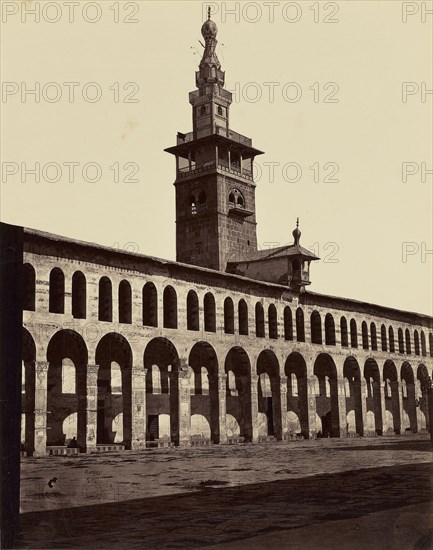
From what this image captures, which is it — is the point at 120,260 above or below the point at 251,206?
below

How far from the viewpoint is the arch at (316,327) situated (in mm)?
41062

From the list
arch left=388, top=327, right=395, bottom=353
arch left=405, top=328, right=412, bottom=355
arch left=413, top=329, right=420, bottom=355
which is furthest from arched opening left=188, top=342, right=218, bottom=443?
arch left=413, top=329, right=420, bottom=355

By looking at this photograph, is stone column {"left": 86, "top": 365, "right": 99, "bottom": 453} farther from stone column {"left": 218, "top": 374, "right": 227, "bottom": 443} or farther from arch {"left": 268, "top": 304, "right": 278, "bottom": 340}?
arch {"left": 268, "top": 304, "right": 278, "bottom": 340}

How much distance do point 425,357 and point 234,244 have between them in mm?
16819

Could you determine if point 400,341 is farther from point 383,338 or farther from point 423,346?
point 423,346

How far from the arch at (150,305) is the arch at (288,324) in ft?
33.3

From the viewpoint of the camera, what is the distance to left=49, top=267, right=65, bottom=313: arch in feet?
89.0

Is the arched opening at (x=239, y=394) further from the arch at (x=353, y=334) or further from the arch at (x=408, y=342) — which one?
the arch at (x=408, y=342)

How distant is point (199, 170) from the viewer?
149 feet

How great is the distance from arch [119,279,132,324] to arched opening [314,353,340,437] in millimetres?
15568

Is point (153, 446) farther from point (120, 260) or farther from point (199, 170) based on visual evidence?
point (199, 170)

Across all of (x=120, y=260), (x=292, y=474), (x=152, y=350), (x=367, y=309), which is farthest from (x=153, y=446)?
(x=367, y=309)

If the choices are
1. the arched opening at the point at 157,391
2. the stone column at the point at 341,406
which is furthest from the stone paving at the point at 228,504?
the stone column at the point at 341,406

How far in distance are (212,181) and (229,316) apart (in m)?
12.6
